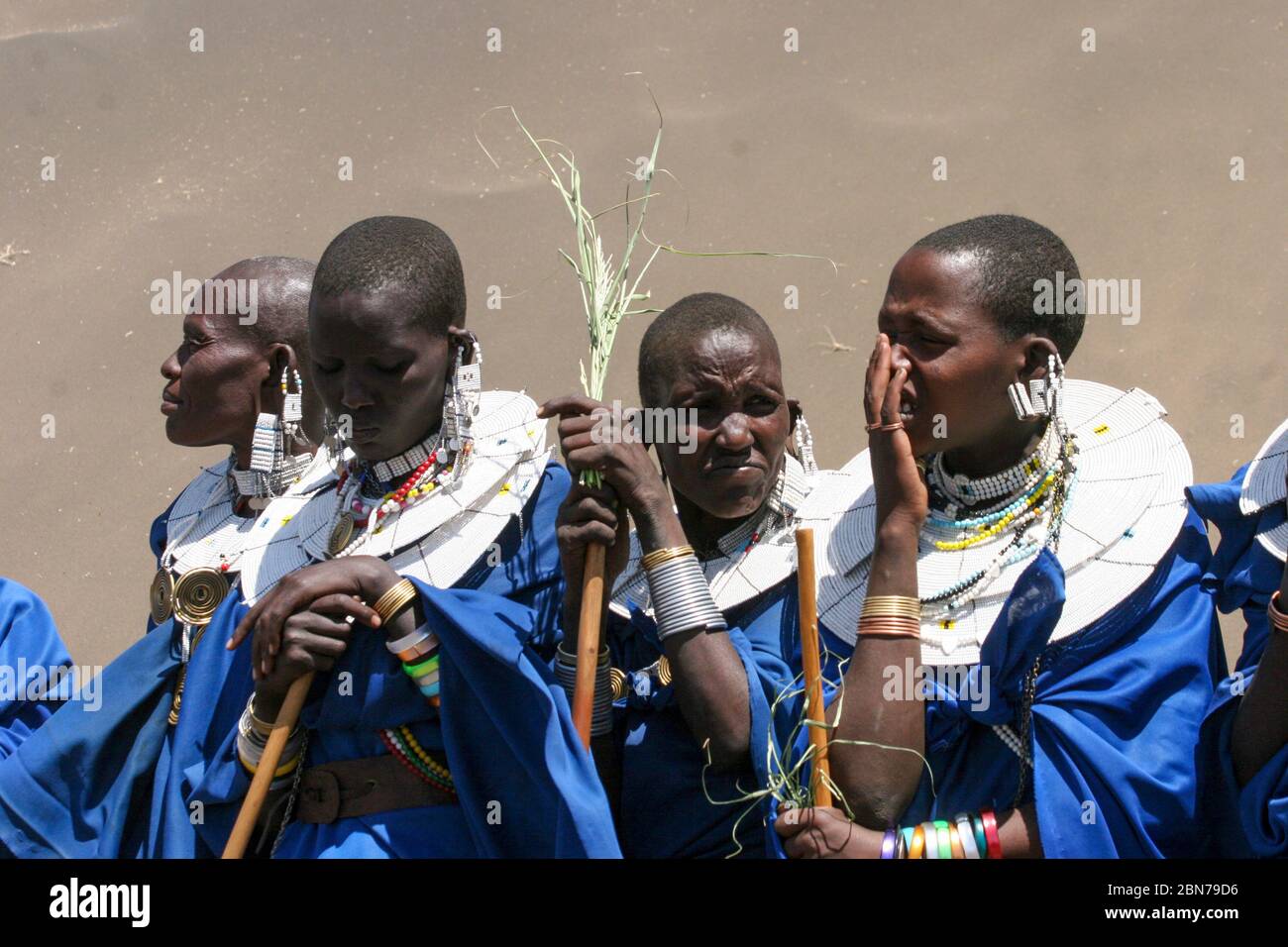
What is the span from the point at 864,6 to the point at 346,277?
3554mm

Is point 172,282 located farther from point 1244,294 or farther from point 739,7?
point 1244,294

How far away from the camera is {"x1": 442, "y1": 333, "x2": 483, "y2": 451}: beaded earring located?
451 centimetres

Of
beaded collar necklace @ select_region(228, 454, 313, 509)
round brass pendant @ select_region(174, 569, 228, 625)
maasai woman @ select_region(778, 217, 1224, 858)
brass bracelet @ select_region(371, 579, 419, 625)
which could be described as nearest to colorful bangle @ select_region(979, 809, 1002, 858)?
maasai woman @ select_region(778, 217, 1224, 858)

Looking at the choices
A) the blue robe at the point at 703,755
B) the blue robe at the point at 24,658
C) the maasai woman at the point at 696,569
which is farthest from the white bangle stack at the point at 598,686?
the blue robe at the point at 24,658

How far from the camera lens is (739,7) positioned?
739 centimetres

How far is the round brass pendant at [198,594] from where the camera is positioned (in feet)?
15.9

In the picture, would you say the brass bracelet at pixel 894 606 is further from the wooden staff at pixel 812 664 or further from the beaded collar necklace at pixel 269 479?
the beaded collar necklace at pixel 269 479

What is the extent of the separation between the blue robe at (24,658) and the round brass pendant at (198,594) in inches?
19.7

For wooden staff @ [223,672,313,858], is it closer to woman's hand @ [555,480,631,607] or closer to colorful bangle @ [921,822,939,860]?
woman's hand @ [555,480,631,607]

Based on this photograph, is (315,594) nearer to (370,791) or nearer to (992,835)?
(370,791)

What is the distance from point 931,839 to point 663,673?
762 mm

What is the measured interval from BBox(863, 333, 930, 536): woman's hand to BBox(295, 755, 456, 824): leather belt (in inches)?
49.5

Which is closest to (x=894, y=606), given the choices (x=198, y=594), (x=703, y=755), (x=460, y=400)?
(x=703, y=755)

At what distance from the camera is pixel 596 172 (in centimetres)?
741
